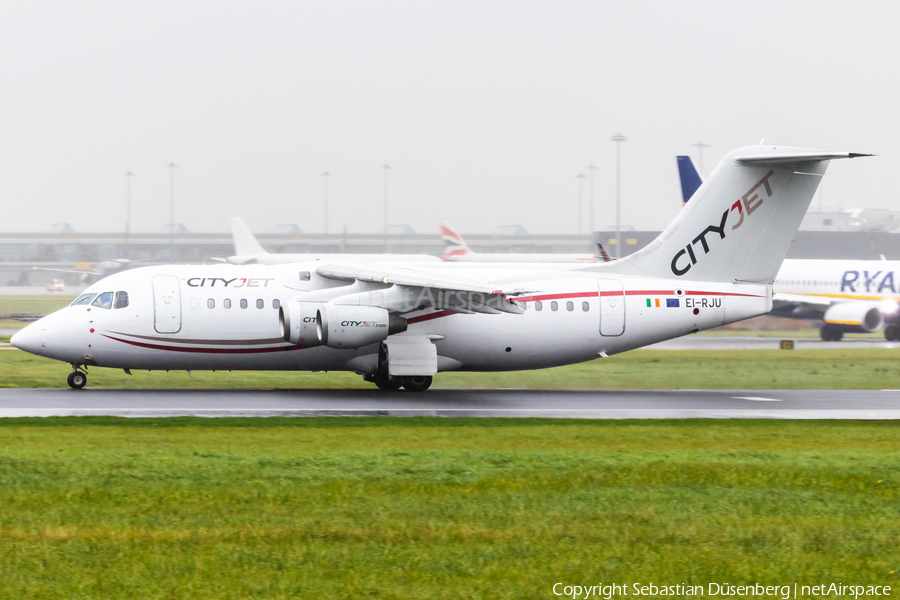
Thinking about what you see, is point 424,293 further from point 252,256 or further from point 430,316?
point 252,256

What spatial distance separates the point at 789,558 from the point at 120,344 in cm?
1886

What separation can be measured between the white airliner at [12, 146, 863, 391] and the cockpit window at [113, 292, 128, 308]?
0.10ft

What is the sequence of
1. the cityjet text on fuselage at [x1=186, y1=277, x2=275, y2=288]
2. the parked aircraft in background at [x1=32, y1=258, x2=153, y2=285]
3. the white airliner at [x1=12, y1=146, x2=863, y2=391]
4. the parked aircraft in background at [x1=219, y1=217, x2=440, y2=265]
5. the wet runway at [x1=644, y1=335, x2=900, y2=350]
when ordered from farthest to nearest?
the parked aircraft in background at [x1=32, y1=258, x2=153, y2=285], the parked aircraft in background at [x1=219, y1=217, x2=440, y2=265], the wet runway at [x1=644, y1=335, x2=900, y2=350], the cityjet text on fuselage at [x1=186, y1=277, x2=275, y2=288], the white airliner at [x1=12, y1=146, x2=863, y2=391]

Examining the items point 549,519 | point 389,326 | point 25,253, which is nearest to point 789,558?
point 549,519

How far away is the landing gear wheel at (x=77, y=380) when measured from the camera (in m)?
24.2

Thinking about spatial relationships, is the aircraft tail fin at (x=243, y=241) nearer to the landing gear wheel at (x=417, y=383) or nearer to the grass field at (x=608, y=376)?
the grass field at (x=608, y=376)

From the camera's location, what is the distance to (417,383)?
83.8 ft

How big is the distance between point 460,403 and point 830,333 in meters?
32.3

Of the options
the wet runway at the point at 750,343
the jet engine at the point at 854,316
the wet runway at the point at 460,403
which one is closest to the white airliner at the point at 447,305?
the wet runway at the point at 460,403

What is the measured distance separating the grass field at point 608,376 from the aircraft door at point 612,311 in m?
2.86

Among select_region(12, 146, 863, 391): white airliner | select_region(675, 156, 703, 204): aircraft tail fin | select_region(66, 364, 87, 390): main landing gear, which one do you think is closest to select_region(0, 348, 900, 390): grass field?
select_region(66, 364, 87, 390): main landing gear

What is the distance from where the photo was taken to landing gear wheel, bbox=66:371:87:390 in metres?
24.2

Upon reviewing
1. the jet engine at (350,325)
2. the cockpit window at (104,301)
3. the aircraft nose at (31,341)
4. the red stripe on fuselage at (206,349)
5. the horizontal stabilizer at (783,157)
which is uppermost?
the horizontal stabilizer at (783,157)

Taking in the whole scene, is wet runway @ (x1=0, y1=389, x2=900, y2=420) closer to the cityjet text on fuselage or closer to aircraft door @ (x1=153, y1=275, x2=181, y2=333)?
aircraft door @ (x1=153, y1=275, x2=181, y2=333)
